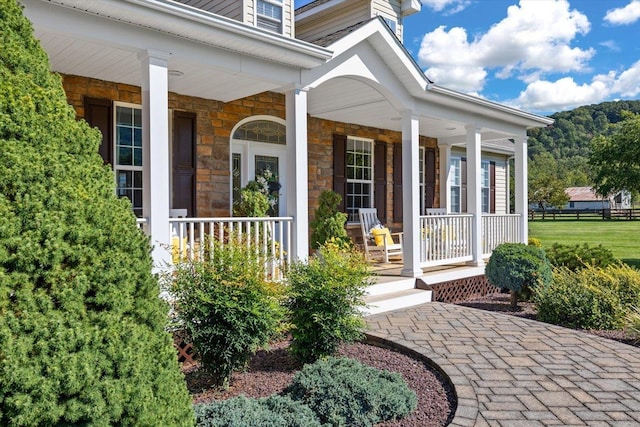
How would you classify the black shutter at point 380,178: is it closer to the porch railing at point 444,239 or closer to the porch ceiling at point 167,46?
the porch railing at point 444,239

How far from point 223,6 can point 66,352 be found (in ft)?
24.2

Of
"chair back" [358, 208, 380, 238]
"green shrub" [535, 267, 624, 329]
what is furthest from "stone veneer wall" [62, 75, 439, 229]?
"green shrub" [535, 267, 624, 329]

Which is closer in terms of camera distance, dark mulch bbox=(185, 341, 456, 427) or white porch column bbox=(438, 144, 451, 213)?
dark mulch bbox=(185, 341, 456, 427)

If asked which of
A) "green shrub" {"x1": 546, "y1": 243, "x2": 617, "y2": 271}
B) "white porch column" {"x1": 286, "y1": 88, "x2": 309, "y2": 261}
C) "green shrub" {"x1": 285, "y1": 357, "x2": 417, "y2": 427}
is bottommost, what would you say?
"green shrub" {"x1": 285, "y1": 357, "x2": 417, "y2": 427}

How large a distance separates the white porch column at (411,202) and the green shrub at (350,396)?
4.02 metres

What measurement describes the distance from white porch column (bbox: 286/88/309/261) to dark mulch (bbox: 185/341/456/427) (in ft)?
4.89

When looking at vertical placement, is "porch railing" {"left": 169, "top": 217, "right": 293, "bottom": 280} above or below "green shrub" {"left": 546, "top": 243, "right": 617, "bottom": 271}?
above

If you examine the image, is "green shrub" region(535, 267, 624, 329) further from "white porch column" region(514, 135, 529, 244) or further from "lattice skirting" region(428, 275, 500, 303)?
"white porch column" region(514, 135, 529, 244)

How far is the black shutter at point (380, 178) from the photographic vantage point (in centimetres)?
1052

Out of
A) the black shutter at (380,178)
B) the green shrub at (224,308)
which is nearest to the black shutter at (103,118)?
the green shrub at (224,308)

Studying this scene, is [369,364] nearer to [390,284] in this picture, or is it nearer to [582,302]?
[390,284]

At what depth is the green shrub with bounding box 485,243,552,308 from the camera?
725 centimetres

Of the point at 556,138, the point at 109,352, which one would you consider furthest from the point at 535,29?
the point at 109,352

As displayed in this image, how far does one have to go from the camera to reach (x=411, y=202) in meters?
7.55
